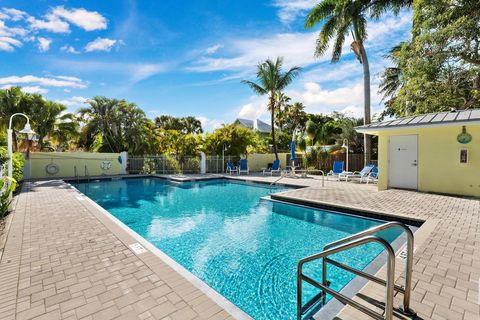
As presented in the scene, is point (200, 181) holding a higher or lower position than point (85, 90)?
lower

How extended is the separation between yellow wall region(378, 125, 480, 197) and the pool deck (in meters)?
3.78

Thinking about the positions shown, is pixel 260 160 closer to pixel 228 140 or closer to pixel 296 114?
pixel 228 140

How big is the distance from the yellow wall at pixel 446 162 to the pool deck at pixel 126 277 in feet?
12.4

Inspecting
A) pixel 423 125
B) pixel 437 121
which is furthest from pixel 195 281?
pixel 437 121

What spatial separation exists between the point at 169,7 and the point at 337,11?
10416mm

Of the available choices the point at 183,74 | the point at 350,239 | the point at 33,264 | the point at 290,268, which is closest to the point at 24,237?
the point at 33,264

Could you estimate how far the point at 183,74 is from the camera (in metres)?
19.3

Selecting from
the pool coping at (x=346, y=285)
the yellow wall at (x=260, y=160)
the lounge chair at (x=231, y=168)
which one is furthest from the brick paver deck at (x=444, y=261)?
the yellow wall at (x=260, y=160)

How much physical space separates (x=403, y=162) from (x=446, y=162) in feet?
4.60

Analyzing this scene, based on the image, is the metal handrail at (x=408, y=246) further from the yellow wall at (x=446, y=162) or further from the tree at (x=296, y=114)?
the tree at (x=296, y=114)

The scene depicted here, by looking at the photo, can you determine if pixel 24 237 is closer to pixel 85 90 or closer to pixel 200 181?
pixel 200 181

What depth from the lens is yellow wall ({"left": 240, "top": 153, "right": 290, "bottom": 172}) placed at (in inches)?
932

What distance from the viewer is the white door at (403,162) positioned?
9961 millimetres

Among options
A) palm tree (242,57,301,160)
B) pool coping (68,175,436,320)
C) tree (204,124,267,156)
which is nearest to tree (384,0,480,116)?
palm tree (242,57,301,160)
